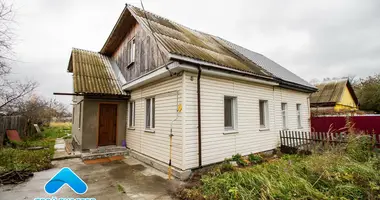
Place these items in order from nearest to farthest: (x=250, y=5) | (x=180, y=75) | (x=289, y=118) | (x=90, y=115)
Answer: (x=180, y=75), (x=90, y=115), (x=250, y=5), (x=289, y=118)

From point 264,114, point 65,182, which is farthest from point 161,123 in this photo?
point 264,114

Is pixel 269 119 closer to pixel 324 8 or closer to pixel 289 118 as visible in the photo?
pixel 289 118

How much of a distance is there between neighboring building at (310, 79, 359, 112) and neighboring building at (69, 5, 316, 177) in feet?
33.5

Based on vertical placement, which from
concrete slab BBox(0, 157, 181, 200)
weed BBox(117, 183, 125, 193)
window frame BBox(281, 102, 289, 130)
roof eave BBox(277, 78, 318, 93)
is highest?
roof eave BBox(277, 78, 318, 93)

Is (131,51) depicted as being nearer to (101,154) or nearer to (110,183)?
(101,154)

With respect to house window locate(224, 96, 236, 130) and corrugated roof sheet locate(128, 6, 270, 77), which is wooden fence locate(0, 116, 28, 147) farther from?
house window locate(224, 96, 236, 130)

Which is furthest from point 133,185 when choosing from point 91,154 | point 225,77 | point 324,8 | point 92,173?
point 324,8

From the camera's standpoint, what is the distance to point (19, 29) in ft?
24.1

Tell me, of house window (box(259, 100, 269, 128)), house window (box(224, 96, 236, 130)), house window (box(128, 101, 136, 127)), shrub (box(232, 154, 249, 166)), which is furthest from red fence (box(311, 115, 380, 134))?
house window (box(128, 101, 136, 127))

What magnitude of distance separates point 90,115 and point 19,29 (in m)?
4.53

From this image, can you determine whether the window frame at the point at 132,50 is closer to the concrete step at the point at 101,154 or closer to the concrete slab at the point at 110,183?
the concrete step at the point at 101,154

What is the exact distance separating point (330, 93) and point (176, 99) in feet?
68.2

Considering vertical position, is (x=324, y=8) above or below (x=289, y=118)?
above

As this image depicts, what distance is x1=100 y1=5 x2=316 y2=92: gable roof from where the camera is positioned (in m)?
5.75
